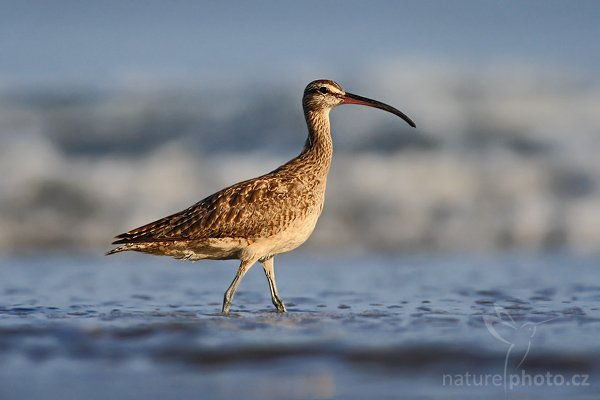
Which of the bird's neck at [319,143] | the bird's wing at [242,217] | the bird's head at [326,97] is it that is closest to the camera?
the bird's wing at [242,217]

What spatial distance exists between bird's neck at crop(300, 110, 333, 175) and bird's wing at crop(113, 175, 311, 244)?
1.56 feet

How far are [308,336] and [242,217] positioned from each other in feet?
6.25

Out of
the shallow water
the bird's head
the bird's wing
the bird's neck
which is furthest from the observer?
the bird's head

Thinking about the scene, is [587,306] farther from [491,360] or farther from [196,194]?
[196,194]

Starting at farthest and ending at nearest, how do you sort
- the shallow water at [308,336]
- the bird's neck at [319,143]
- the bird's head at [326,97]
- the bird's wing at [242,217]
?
the bird's head at [326,97], the bird's neck at [319,143], the bird's wing at [242,217], the shallow water at [308,336]

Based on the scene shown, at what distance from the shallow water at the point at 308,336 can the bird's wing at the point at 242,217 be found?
652 mm

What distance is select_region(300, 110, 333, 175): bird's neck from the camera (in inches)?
400

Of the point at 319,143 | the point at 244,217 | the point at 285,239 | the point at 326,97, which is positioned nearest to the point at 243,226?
the point at 244,217

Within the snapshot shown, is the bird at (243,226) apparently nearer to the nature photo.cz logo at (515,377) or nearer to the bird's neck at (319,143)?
the bird's neck at (319,143)

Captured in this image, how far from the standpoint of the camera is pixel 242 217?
379 inches

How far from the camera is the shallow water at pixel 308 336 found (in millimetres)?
6770

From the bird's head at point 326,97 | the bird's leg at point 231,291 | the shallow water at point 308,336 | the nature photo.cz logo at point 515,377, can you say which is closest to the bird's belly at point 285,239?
the bird's leg at point 231,291

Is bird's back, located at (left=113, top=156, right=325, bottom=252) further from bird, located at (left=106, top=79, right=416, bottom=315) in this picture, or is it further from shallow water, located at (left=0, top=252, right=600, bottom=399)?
shallow water, located at (left=0, top=252, right=600, bottom=399)

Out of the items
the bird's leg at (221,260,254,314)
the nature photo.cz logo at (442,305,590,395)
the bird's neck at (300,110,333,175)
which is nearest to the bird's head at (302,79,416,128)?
the bird's neck at (300,110,333,175)
